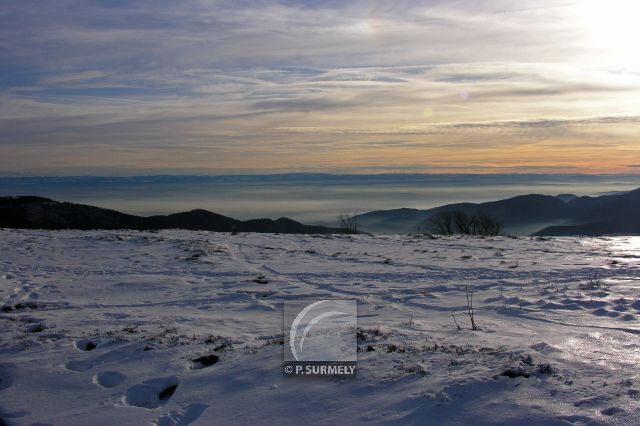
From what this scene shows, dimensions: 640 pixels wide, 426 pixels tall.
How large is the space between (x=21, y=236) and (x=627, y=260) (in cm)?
2492

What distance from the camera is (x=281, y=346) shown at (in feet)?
23.8

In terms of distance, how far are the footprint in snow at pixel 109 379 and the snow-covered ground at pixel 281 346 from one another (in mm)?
24

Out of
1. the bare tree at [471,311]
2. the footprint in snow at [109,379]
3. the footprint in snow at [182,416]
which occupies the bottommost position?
the footprint in snow at [182,416]

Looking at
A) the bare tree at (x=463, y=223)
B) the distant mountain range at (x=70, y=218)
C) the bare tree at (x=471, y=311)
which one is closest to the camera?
the bare tree at (x=471, y=311)

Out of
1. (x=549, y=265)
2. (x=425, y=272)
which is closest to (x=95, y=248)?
(x=425, y=272)

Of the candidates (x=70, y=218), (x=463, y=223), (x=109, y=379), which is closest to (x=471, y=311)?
(x=109, y=379)

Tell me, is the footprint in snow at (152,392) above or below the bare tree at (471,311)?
below

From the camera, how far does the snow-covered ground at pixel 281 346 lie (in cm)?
533

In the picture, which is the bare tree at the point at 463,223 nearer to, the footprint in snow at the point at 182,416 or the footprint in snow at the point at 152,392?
the footprint in snow at the point at 152,392

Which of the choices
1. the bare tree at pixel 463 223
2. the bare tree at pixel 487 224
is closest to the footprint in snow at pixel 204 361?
the bare tree at pixel 463 223

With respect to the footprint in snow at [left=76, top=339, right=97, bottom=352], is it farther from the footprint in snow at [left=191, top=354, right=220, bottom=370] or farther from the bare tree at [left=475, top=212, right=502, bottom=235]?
the bare tree at [left=475, top=212, right=502, bottom=235]

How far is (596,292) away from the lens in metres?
11.5

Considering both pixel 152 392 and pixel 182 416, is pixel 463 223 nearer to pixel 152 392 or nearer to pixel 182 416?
pixel 152 392

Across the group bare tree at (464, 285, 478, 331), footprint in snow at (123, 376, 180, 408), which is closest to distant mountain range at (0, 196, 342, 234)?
bare tree at (464, 285, 478, 331)
